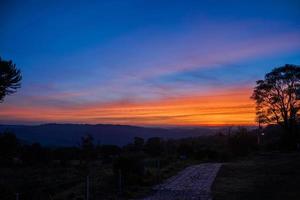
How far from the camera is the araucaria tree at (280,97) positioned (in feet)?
137

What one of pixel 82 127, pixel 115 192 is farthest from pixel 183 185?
pixel 82 127

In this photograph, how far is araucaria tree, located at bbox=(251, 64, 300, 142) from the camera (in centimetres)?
4184

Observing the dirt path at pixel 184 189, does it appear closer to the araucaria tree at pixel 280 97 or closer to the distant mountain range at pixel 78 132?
the araucaria tree at pixel 280 97

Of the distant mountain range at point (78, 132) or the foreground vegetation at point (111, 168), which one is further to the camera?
the distant mountain range at point (78, 132)

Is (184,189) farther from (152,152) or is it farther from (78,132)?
(78,132)

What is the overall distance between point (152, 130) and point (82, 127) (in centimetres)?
2606

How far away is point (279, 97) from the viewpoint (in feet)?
141

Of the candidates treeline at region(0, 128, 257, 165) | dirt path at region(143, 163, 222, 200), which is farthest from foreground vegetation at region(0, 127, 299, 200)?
dirt path at region(143, 163, 222, 200)

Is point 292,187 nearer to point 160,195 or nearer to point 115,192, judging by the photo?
point 160,195

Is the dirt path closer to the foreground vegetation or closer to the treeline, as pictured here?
the foreground vegetation

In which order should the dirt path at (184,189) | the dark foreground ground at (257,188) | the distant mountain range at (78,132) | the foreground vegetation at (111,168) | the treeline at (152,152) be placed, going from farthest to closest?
the distant mountain range at (78,132)
the treeline at (152,152)
the foreground vegetation at (111,168)
the dirt path at (184,189)
the dark foreground ground at (257,188)

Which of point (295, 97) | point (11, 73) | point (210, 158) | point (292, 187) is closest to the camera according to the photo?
point (292, 187)

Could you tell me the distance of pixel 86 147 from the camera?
2516 centimetres

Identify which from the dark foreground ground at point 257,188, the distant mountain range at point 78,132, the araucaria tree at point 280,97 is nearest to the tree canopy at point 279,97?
the araucaria tree at point 280,97
